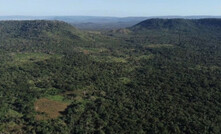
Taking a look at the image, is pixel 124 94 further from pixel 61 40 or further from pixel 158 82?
pixel 61 40

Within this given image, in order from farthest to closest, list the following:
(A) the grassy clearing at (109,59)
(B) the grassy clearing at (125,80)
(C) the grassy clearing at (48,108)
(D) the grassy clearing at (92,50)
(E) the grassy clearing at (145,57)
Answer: (D) the grassy clearing at (92,50) < (E) the grassy clearing at (145,57) < (A) the grassy clearing at (109,59) < (B) the grassy clearing at (125,80) < (C) the grassy clearing at (48,108)

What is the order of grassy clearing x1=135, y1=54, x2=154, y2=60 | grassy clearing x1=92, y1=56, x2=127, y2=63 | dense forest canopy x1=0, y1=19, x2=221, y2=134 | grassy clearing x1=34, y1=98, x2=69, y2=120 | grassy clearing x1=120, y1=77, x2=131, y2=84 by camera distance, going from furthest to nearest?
1. grassy clearing x1=135, y1=54, x2=154, y2=60
2. grassy clearing x1=92, y1=56, x2=127, y2=63
3. grassy clearing x1=120, y1=77, x2=131, y2=84
4. grassy clearing x1=34, y1=98, x2=69, y2=120
5. dense forest canopy x1=0, y1=19, x2=221, y2=134

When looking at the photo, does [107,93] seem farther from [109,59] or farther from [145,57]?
[145,57]

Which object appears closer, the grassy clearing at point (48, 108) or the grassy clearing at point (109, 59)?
the grassy clearing at point (48, 108)

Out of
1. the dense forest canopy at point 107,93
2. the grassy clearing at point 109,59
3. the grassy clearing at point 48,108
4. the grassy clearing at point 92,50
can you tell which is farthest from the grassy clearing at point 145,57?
the grassy clearing at point 48,108

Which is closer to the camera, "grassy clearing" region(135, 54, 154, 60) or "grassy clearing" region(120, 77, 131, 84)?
"grassy clearing" region(120, 77, 131, 84)

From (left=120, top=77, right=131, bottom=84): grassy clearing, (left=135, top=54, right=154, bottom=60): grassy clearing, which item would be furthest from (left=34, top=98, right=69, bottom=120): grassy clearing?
(left=135, top=54, right=154, bottom=60): grassy clearing

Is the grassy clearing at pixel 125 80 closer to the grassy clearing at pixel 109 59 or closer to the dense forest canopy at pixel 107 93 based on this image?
the dense forest canopy at pixel 107 93

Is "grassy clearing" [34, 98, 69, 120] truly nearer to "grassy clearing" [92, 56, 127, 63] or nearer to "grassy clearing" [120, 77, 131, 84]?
"grassy clearing" [120, 77, 131, 84]

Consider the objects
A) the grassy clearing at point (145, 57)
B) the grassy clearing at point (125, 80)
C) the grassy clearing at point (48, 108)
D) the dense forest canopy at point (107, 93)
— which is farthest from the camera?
the grassy clearing at point (145, 57)
